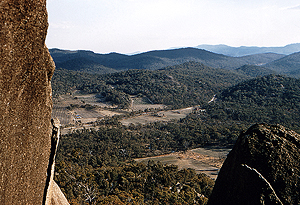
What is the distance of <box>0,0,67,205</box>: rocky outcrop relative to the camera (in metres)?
3.82

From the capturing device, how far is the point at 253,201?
5520 millimetres

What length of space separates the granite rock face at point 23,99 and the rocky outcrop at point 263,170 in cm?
485

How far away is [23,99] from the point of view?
4.19 m

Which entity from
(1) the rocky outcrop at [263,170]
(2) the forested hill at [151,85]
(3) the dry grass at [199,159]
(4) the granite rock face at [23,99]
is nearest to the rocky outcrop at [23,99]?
(4) the granite rock face at [23,99]

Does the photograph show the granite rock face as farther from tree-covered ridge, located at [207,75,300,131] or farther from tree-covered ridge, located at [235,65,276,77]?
tree-covered ridge, located at [235,65,276,77]

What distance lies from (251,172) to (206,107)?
8713 centimetres

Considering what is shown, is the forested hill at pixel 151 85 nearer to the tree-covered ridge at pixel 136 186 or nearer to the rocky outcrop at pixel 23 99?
the tree-covered ridge at pixel 136 186

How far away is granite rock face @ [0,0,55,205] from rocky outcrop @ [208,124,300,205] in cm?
485

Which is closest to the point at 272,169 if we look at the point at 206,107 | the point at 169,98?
the point at 206,107

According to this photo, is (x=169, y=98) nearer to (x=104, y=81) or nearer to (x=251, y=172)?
(x=104, y=81)

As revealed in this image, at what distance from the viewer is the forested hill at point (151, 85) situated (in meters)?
106

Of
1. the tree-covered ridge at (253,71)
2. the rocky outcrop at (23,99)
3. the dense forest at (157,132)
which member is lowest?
the dense forest at (157,132)

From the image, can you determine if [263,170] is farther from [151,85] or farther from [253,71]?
[253,71]

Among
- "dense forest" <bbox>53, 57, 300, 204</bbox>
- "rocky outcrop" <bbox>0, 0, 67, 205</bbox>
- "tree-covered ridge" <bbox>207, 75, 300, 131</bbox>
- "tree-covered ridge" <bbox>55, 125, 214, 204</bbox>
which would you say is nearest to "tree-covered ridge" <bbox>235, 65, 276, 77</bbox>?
"dense forest" <bbox>53, 57, 300, 204</bbox>
